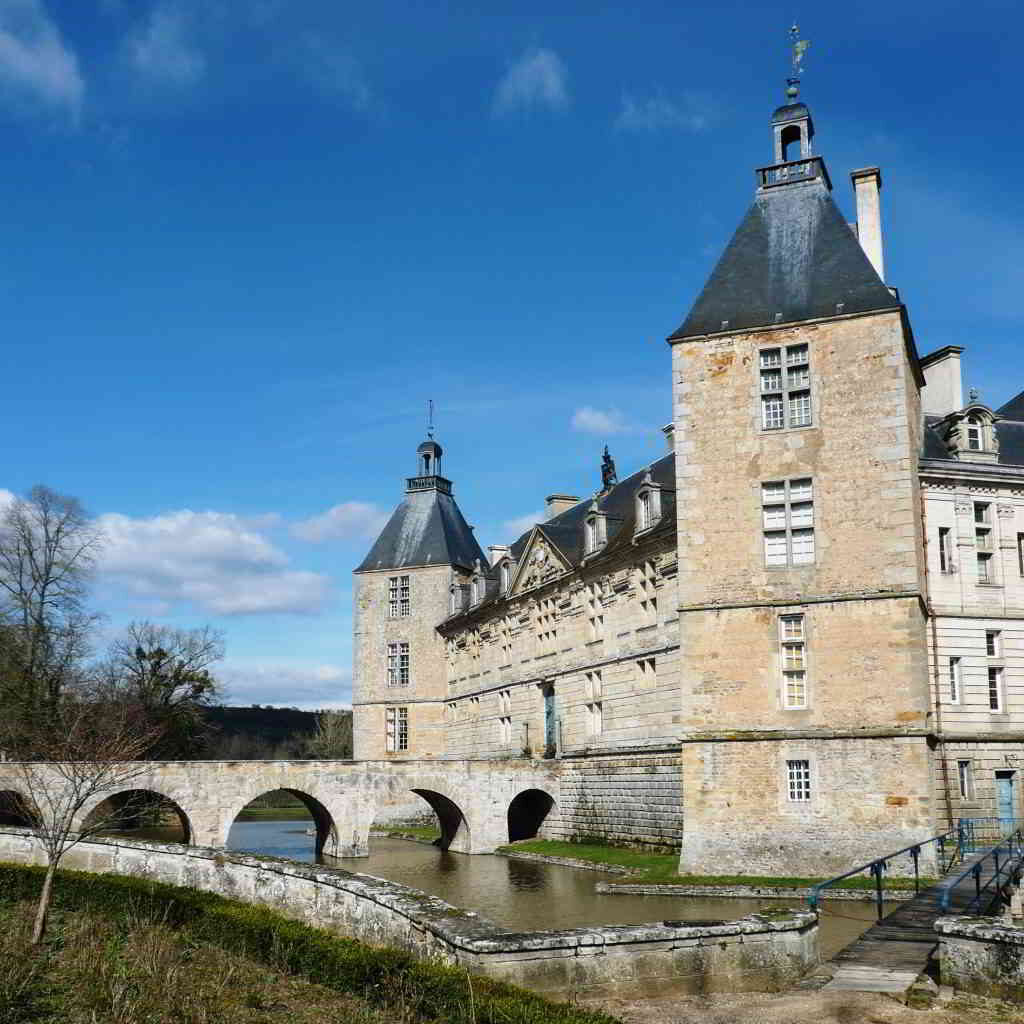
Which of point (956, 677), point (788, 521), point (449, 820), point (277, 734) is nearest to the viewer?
point (788, 521)

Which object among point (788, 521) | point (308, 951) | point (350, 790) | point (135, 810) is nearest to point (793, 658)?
point (788, 521)

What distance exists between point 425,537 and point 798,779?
92.6ft

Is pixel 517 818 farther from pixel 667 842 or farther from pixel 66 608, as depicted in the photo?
pixel 66 608

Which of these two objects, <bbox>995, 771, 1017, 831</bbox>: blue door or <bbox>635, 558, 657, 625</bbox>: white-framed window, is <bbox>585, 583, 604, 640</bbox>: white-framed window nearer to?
<bbox>635, 558, 657, 625</bbox>: white-framed window

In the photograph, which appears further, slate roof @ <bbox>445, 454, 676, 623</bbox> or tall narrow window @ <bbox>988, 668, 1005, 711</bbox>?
slate roof @ <bbox>445, 454, 676, 623</bbox>

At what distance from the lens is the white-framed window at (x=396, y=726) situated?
149ft

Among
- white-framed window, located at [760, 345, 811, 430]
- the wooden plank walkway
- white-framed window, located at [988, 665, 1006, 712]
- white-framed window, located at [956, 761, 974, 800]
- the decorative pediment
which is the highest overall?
white-framed window, located at [760, 345, 811, 430]

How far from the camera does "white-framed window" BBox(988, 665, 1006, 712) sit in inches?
916

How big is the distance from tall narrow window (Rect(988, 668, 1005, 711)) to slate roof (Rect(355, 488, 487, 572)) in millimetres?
25552

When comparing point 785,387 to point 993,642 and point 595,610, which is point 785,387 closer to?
point 993,642

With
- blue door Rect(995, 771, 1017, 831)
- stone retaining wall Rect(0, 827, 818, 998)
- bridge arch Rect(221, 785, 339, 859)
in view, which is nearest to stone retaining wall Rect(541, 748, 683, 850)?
bridge arch Rect(221, 785, 339, 859)

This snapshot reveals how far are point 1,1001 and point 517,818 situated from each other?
87.8 feet

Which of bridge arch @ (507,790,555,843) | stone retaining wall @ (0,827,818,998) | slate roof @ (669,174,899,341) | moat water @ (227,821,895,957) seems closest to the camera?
stone retaining wall @ (0,827,818,998)

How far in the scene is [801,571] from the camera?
20.9 metres
